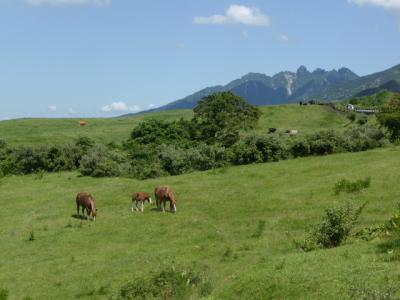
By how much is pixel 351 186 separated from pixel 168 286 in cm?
1623

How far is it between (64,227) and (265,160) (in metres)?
21.0

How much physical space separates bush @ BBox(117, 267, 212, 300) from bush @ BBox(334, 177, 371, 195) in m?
14.7

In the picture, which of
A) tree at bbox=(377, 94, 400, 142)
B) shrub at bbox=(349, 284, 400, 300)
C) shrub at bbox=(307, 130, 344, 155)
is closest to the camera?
shrub at bbox=(349, 284, 400, 300)

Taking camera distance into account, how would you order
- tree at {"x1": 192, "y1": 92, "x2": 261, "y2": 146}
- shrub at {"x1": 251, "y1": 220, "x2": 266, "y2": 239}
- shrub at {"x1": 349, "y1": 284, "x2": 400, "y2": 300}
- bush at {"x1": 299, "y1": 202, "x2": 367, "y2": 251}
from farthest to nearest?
tree at {"x1": 192, "y1": 92, "x2": 261, "y2": 146}, shrub at {"x1": 251, "y1": 220, "x2": 266, "y2": 239}, bush at {"x1": 299, "y1": 202, "x2": 367, "y2": 251}, shrub at {"x1": 349, "y1": 284, "x2": 400, "y2": 300}

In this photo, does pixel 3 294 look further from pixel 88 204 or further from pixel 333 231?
pixel 88 204

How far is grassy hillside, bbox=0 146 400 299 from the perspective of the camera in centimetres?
1430

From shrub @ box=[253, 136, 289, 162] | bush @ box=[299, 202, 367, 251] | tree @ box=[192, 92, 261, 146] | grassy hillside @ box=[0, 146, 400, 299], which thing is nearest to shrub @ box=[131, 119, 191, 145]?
tree @ box=[192, 92, 261, 146]

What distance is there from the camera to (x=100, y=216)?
3078 cm

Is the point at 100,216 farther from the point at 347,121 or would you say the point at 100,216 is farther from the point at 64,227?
the point at 347,121

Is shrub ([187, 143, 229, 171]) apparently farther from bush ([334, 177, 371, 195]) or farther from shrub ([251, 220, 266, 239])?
shrub ([251, 220, 266, 239])

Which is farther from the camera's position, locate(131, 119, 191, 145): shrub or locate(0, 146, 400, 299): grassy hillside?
locate(131, 119, 191, 145): shrub

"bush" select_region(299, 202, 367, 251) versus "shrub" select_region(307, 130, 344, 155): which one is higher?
"shrub" select_region(307, 130, 344, 155)

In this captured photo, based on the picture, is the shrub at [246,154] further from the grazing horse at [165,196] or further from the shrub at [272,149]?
the grazing horse at [165,196]

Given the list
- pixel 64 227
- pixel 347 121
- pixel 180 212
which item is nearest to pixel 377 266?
pixel 180 212
